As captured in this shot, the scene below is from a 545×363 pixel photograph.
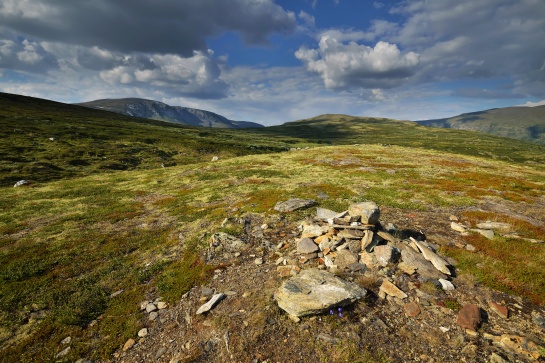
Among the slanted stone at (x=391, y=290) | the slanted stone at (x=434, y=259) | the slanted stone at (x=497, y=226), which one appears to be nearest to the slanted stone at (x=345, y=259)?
the slanted stone at (x=391, y=290)

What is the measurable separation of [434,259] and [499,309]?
3.30 m

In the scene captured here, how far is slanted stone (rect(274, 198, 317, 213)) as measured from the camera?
22625mm

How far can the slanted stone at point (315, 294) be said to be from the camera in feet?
33.1

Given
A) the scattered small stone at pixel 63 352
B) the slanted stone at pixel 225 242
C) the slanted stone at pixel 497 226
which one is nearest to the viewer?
the scattered small stone at pixel 63 352

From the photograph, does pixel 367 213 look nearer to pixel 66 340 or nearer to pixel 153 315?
pixel 153 315

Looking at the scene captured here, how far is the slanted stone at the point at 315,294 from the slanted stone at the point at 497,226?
13223mm

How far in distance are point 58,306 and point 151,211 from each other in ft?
50.0

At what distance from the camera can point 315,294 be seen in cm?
1069

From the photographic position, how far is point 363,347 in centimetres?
875

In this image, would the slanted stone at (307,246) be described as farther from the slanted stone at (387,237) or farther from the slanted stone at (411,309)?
the slanted stone at (411,309)

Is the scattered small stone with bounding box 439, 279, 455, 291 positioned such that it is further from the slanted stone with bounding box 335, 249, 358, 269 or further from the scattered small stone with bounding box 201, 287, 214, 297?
the scattered small stone with bounding box 201, 287, 214, 297

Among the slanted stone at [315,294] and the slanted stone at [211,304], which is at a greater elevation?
the slanted stone at [315,294]

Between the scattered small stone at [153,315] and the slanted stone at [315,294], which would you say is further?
the scattered small stone at [153,315]

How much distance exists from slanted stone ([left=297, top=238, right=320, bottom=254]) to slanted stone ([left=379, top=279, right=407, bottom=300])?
3.98 meters
